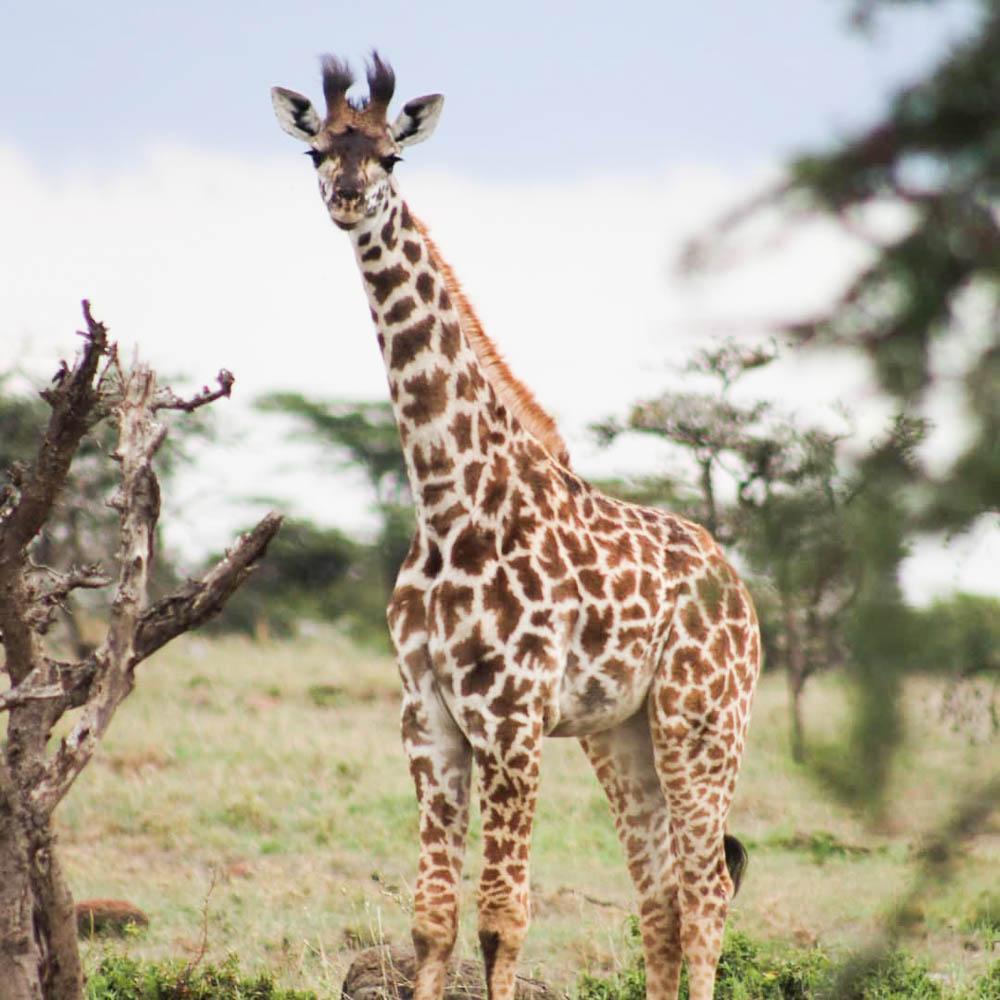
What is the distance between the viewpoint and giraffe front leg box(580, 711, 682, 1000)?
23.3ft

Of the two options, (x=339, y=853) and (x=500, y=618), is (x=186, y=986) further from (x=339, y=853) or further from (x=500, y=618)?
(x=339, y=853)

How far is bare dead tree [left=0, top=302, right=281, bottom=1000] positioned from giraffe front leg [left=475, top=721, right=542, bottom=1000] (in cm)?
129

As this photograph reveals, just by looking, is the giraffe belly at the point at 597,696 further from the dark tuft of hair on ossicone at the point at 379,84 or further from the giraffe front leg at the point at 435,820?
the dark tuft of hair on ossicone at the point at 379,84

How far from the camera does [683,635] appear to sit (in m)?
6.91

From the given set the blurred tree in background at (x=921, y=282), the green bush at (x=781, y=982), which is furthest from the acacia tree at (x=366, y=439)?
the blurred tree in background at (x=921, y=282)

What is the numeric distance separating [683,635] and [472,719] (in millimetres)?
1206

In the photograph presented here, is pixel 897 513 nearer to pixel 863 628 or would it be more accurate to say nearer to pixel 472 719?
pixel 863 628

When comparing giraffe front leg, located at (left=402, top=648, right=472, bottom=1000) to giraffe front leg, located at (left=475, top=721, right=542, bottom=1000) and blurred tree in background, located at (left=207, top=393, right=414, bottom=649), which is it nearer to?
giraffe front leg, located at (left=475, top=721, right=542, bottom=1000)

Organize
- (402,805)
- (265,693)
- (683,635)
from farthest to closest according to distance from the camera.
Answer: (265,693) → (402,805) → (683,635)

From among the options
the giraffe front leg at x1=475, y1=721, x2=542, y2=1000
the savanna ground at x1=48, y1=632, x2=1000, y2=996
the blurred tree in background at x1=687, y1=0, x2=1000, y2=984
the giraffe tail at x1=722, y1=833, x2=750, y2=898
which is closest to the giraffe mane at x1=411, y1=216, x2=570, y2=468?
the giraffe front leg at x1=475, y1=721, x2=542, y2=1000

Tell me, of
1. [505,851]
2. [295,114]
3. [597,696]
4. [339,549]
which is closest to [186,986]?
[505,851]

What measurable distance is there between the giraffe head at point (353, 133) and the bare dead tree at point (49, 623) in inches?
33.4

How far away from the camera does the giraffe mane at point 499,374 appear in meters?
6.67

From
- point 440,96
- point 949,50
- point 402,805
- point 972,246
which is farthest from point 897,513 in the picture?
point 402,805
